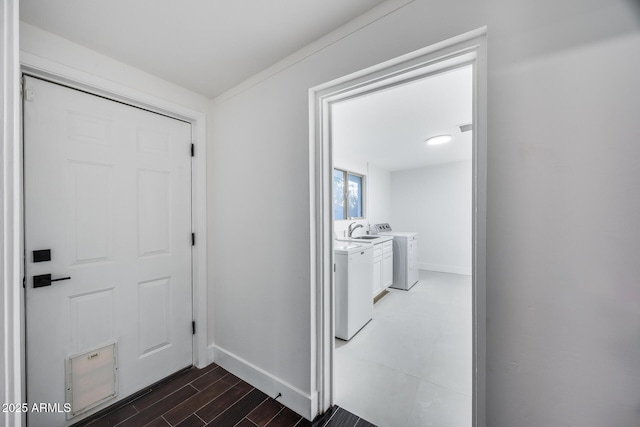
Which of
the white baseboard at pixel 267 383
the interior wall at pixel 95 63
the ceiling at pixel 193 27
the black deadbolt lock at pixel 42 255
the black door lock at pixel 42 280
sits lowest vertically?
the white baseboard at pixel 267 383

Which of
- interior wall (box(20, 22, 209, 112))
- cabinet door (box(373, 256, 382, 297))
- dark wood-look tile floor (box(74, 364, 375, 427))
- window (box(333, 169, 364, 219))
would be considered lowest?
dark wood-look tile floor (box(74, 364, 375, 427))

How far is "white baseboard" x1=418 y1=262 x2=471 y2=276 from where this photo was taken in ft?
16.8

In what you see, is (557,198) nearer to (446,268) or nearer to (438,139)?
(438,139)

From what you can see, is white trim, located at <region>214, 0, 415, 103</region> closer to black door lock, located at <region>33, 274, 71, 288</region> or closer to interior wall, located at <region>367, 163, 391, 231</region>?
black door lock, located at <region>33, 274, 71, 288</region>

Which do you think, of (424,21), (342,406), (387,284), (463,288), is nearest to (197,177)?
(424,21)

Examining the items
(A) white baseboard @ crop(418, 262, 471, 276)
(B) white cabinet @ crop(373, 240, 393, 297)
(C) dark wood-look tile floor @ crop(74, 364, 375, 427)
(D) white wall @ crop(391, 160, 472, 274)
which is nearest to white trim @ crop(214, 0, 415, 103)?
(C) dark wood-look tile floor @ crop(74, 364, 375, 427)

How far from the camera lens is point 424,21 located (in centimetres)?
111

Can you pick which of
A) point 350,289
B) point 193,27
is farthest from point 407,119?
point 193,27

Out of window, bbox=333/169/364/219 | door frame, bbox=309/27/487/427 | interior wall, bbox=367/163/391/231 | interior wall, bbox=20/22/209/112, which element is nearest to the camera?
door frame, bbox=309/27/487/427

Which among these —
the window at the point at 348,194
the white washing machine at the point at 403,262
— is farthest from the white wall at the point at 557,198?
the white washing machine at the point at 403,262

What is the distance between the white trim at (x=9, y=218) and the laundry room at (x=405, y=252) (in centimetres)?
139

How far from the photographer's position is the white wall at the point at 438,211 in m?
5.12

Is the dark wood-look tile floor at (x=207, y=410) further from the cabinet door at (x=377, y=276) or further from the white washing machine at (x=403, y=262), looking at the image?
the white washing machine at (x=403, y=262)

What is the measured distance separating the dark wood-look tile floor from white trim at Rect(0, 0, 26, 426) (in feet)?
3.43
